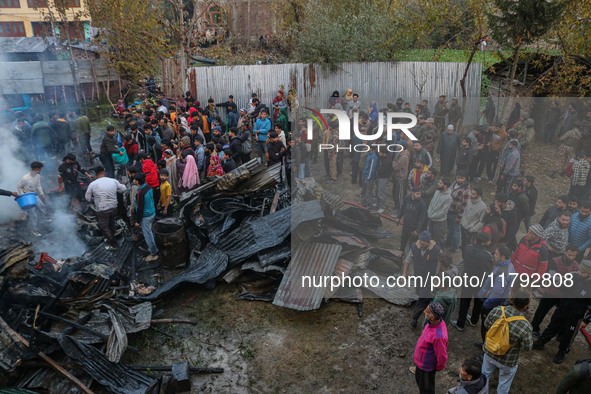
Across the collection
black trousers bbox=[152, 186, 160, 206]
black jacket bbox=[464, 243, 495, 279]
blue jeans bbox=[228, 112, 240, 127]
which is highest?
blue jeans bbox=[228, 112, 240, 127]

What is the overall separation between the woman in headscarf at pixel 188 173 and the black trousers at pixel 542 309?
6.67 metres

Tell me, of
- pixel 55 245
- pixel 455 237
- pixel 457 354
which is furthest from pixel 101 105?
pixel 457 354

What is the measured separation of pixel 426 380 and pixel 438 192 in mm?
3605

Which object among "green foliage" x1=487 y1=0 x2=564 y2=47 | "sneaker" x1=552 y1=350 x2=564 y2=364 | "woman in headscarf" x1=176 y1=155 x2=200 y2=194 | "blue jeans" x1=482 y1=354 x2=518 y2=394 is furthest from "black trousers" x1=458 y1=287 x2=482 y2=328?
"green foliage" x1=487 y1=0 x2=564 y2=47

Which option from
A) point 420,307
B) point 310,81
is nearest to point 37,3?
point 310,81

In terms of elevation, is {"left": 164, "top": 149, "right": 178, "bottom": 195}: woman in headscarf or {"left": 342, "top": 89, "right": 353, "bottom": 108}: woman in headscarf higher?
{"left": 342, "top": 89, "right": 353, "bottom": 108}: woman in headscarf

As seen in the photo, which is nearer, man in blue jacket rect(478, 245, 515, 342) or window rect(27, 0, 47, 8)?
man in blue jacket rect(478, 245, 515, 342)

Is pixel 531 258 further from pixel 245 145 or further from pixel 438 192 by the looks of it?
pixel 245 145

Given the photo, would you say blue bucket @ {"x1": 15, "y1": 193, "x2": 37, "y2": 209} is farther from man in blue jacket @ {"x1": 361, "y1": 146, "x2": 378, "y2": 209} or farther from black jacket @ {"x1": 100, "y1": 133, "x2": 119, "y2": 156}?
man in blue jacket @ {"x1": 361, "y1": 146, "x2": 378, "y2": 209}

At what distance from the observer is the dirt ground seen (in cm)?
534

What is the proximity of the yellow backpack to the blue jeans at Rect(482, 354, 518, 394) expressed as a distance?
20cm

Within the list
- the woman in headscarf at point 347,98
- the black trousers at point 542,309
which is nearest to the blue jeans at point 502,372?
the black trousers at point 542,309

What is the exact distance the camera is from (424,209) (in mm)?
7270

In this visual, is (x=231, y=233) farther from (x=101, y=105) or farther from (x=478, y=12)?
(x=101, y=105)
